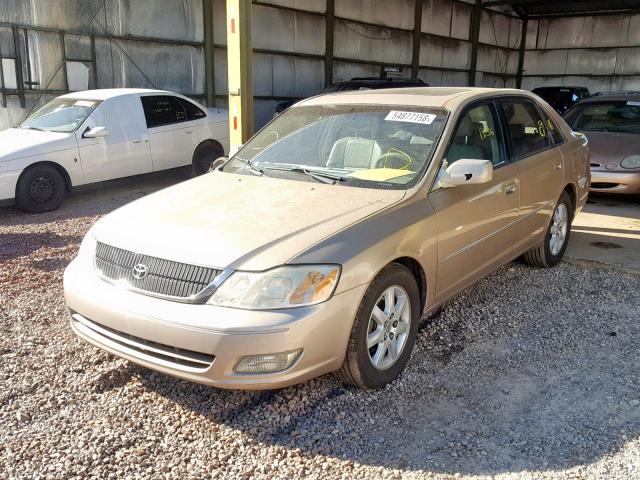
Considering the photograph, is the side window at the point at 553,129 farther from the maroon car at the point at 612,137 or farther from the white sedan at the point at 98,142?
the white sedan at the point at 98,142

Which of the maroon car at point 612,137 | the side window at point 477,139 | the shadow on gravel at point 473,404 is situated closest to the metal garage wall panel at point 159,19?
the maroon car at point 612,137

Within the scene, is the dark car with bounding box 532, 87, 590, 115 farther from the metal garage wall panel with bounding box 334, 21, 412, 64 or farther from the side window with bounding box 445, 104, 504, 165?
the side window with bounding box 445, 104, 504, 165

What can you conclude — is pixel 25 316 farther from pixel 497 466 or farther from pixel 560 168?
pixel 560 168

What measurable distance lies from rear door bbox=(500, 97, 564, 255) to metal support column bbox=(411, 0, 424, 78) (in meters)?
14.4

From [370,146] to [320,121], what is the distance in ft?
1.78

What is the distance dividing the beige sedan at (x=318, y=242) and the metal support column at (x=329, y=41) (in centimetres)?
1208

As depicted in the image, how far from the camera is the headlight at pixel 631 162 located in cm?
804

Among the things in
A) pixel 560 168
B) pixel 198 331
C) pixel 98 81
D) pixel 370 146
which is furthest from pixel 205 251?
pixel 98 81

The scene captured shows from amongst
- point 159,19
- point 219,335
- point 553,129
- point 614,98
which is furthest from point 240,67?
point 159,19

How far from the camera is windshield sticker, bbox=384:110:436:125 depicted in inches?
155

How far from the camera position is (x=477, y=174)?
3605 mm

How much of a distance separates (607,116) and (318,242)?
8013mm


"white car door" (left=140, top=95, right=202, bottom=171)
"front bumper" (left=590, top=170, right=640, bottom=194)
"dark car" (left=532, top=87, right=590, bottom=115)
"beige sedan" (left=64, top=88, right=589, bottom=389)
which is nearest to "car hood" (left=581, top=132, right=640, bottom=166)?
"front bumper" (left=590, top=170, right=640, bottom=194)

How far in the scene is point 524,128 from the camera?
482cm
